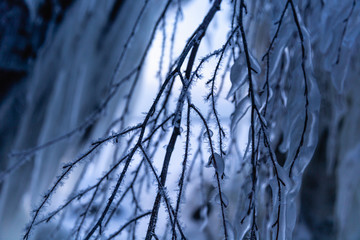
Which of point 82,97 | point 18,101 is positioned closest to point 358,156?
point 82,97

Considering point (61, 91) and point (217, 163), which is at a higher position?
point (61, 91)

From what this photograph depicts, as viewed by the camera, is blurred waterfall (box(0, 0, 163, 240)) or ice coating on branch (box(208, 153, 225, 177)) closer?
ice coating on branch (box(208, 153, 225, 177))

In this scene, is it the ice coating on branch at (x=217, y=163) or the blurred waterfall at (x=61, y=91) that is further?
the blurred waterfall at (x=61, y=91)

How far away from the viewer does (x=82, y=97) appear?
1426mm

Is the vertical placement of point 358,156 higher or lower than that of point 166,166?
higher

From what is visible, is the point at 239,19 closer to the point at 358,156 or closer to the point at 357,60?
the point at 357,60

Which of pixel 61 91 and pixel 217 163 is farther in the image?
pixel 61 91

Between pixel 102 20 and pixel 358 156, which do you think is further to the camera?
pixel 358 156

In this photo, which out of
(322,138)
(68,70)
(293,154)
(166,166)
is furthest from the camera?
(322,138)

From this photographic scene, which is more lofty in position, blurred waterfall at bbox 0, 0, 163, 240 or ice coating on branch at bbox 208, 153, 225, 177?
blurred waterfall at bbox 0, 0, 163, 240

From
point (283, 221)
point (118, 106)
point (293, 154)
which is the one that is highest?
point (118, 106)

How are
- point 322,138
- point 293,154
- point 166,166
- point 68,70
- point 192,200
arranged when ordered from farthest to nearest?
point 192,200
point 322,138
point 68,70
point 293,154
point 166,166

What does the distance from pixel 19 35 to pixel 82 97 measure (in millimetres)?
331

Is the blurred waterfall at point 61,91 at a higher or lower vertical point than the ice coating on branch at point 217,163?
higher
